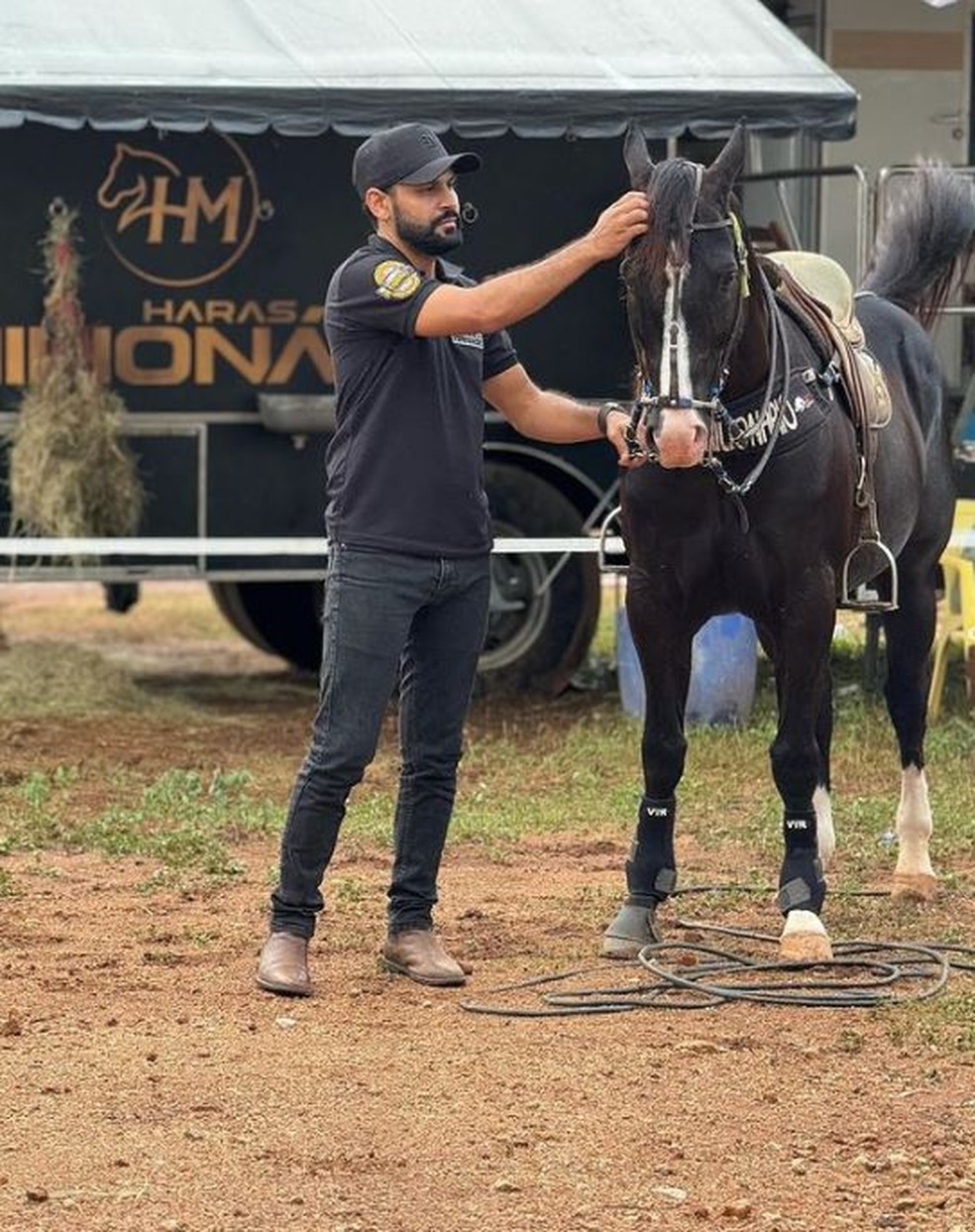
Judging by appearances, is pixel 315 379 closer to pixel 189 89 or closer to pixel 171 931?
pixel 189 89

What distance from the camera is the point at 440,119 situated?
1070 centimetres

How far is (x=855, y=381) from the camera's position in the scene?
23.7 ft

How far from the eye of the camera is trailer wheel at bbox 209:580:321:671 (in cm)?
1302

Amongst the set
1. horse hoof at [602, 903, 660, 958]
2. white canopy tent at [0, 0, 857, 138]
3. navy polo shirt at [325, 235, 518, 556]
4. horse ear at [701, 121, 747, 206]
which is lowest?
horse hoof at [602, 903, 660, 958]

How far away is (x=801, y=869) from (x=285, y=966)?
1.46 meters

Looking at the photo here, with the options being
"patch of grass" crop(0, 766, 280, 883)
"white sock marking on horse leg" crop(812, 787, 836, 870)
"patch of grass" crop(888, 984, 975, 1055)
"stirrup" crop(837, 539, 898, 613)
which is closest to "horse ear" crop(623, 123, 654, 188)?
"stirrup" crop(837, 539, 898, 613)

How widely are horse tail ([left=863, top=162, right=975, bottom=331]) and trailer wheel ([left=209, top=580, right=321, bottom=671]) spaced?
474 centimetres

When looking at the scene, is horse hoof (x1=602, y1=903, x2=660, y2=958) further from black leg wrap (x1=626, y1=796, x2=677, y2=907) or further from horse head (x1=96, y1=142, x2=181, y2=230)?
horse head (x1=96, y1=142, x2=181, y2=230)

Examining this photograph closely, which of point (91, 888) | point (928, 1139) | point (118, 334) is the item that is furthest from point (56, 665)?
point (928, 1139)

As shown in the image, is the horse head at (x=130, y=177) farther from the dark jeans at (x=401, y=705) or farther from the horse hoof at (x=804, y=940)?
the horse hoof at (x=804, y=940)

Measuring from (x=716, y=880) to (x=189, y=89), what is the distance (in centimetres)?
435

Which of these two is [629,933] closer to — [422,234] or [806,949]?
[806,949]

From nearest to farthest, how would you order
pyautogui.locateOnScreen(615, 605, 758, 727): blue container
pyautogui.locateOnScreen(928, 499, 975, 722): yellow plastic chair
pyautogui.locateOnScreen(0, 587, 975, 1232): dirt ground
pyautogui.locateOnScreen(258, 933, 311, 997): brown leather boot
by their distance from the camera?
pyautogui.locateOnScreen(0, 587, 975, 1232): dirt ground, pyautogui.locateOnScreen(258, 933, 311, 997): brown leather boot, pyautogui.locateOnScreen(928, 499, 975, 722): yellow plastic chair, pyautogui.locateOnScreen(615, 605, 758, 727): blue container

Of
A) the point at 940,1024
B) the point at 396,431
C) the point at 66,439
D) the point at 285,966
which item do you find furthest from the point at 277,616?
the point at 940,1024
